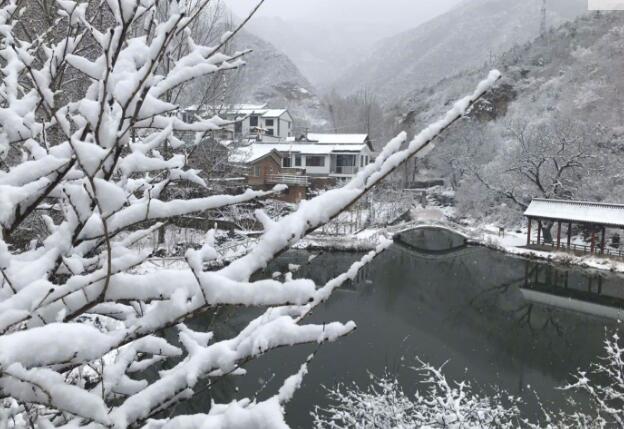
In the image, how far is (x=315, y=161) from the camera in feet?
111

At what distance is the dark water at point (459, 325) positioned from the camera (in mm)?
9461

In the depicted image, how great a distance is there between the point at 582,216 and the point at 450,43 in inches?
3112

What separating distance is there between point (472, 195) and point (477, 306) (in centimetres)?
1673

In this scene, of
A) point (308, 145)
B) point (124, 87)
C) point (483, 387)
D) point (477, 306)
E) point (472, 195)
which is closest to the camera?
point (124, 87)

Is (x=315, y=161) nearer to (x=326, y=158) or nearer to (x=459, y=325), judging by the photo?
(x=326, y=158)

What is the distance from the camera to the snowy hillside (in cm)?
6719

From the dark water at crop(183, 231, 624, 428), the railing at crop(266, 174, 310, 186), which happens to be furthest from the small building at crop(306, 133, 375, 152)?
the dark water at crop(183, 231, 624, 428)

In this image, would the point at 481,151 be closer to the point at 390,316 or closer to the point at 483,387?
the point at 390,316

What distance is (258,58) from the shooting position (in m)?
80.4

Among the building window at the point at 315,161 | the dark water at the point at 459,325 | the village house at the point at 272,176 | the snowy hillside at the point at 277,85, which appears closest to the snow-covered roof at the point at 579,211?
the dark water at the point at 459,325

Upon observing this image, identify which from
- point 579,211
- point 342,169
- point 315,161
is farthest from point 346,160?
point 579,211

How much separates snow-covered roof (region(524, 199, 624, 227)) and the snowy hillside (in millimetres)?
41853

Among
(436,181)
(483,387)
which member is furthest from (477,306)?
(436,181)

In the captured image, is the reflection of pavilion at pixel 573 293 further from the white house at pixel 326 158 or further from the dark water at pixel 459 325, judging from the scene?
the white house at pixel 326 158
